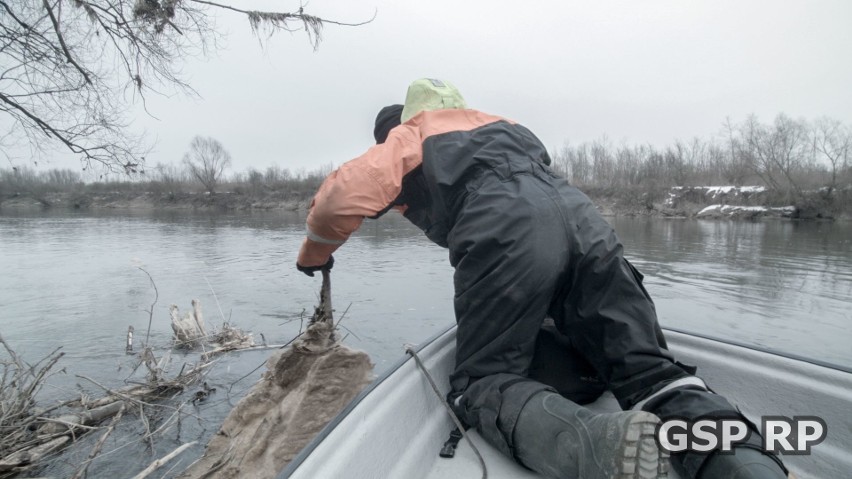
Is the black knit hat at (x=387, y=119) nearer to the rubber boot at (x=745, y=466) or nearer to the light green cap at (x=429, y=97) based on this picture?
the light green cap at (x=429, y=97)

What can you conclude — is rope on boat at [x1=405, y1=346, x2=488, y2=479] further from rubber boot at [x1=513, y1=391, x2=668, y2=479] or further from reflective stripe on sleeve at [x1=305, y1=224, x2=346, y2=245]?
reflective stripe on sleeve at [x1=305, y1=224, x2=346, y2=245]

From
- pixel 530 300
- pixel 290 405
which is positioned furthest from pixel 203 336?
pixel 530 300

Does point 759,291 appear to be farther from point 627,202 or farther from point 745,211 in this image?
point 627,202

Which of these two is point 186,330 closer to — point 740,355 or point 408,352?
point 408,352

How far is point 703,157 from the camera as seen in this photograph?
54188mm

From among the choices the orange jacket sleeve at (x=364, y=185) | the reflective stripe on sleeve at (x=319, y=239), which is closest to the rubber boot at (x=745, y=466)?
the orange jacket sleeve at (x=364, y=185)

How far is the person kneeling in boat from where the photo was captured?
48.3 inches

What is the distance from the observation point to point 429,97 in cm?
206

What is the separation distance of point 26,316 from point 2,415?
5034 mm

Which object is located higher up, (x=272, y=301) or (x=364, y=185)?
(x=364, y=185)

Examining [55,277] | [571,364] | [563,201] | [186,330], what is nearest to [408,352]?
[571,364]

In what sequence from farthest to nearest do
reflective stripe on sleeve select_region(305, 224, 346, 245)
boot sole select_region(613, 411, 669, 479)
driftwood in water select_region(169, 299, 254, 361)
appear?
driftwood in water select_region(169, 299, 254, 361) → reflective stripe on sleeve select_region(305, 224, 346, 245) → boot sole select_region(613, 411, 669, 479)

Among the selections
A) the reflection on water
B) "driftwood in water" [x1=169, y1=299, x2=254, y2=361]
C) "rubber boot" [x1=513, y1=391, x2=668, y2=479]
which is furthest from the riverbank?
"rubber boot" [x1=513, y1=391, x2=668, y2=479]

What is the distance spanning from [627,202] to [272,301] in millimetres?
40360
